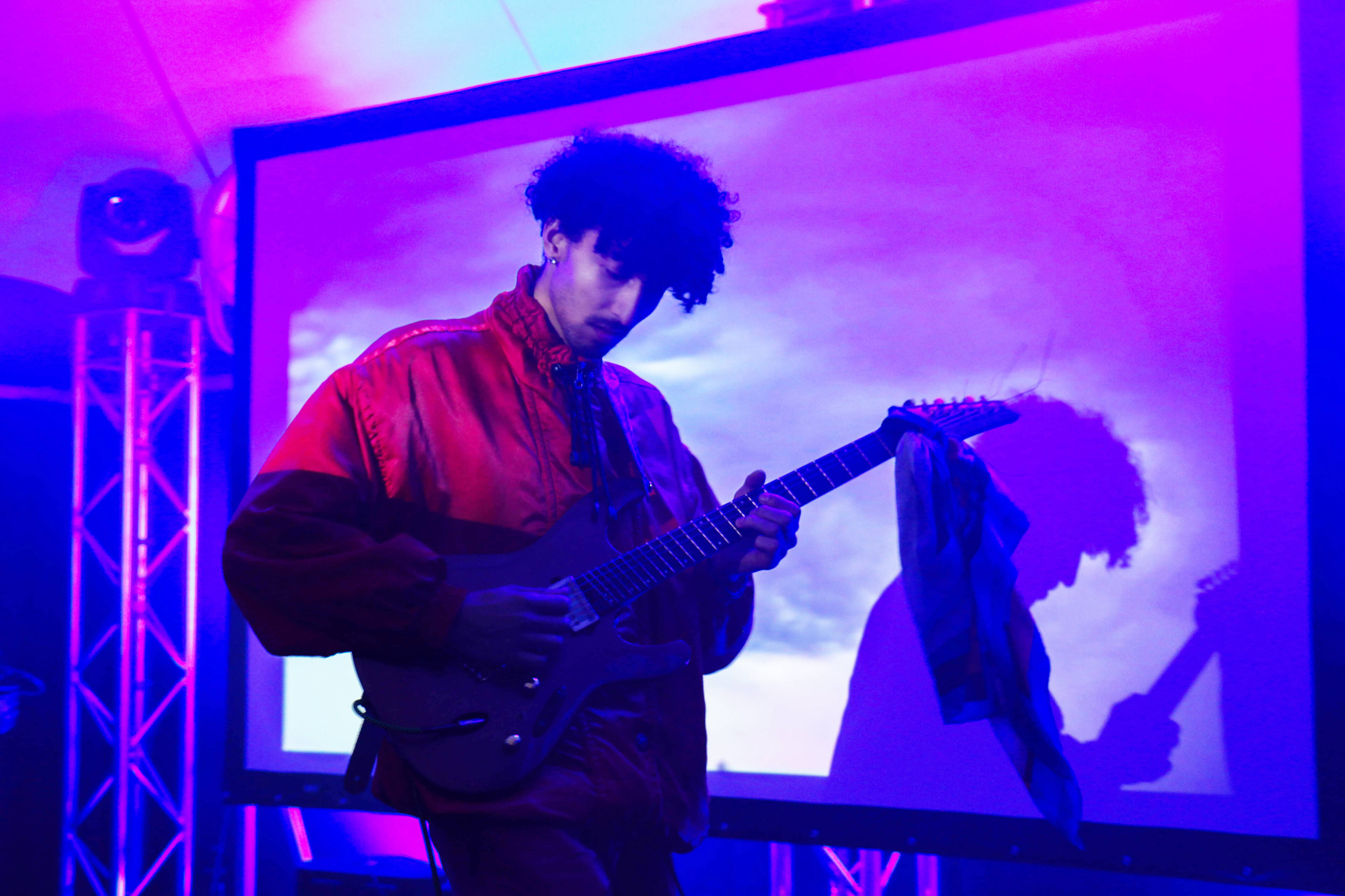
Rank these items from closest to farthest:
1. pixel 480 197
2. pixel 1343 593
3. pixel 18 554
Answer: pixel 1343 593
pixel 480 197
pixel 18 554

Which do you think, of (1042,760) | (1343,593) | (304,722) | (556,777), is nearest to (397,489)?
(556,777)

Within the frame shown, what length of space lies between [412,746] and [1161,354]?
1737 millimetres

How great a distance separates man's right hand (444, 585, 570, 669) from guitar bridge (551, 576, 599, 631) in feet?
0.17

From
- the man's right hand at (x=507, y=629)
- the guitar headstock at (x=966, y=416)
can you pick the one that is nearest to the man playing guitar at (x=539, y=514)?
the man's right hand at (x=507, y=629)

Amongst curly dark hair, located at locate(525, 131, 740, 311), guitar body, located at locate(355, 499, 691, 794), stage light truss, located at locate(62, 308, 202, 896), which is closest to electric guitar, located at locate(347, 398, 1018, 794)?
guitar body, located at locate(355, 499, 691, 794)

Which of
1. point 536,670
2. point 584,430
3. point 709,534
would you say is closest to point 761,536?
point 709,534

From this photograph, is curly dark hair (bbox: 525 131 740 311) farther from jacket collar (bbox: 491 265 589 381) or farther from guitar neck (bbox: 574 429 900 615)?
guitar neck (bbox: 574 429 900 615)

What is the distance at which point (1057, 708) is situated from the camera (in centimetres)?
215

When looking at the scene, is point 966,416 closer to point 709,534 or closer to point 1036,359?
point 1036,359

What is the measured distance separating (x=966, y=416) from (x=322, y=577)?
1.35m

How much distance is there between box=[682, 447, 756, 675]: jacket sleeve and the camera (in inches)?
76.0

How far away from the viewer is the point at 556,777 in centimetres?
154

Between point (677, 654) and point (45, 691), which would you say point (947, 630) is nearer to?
point (677, 654)

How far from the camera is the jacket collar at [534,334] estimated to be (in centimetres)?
180
